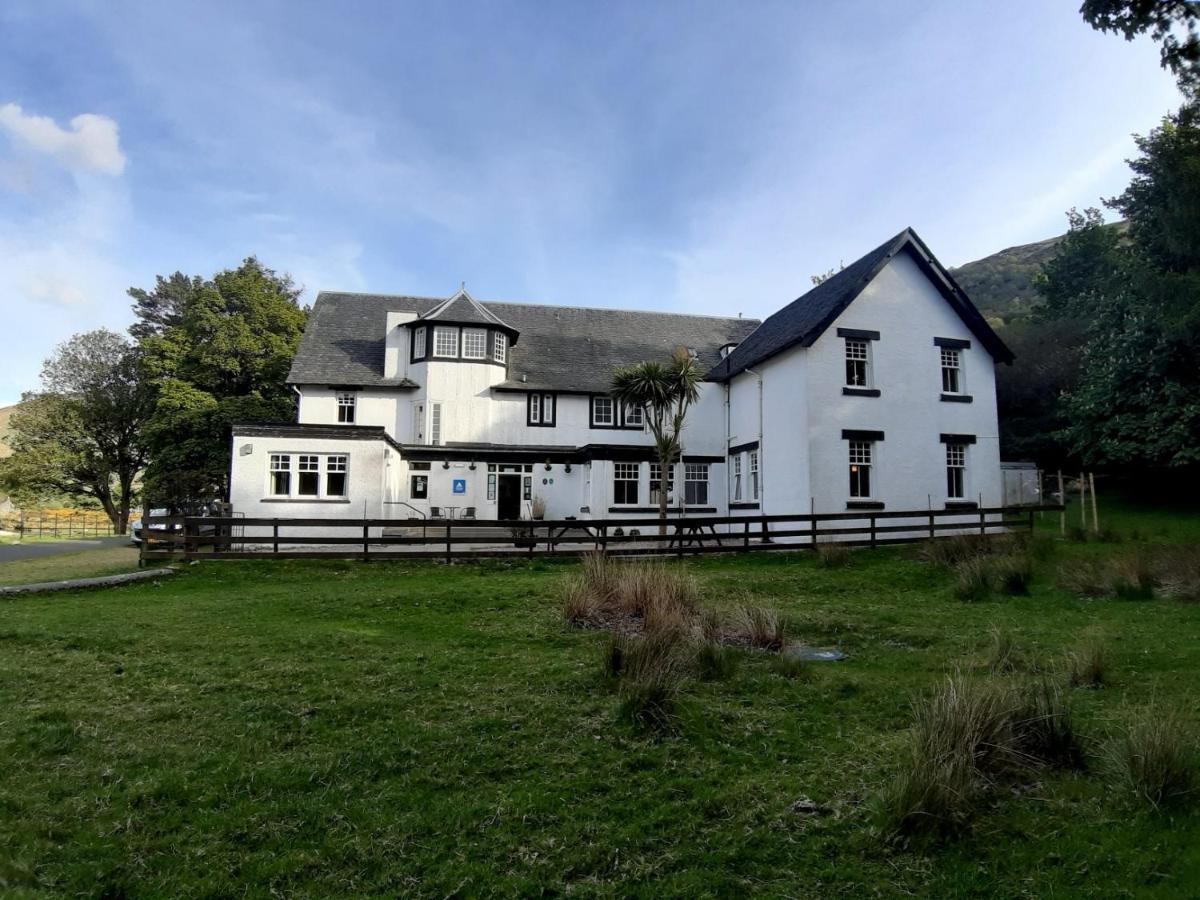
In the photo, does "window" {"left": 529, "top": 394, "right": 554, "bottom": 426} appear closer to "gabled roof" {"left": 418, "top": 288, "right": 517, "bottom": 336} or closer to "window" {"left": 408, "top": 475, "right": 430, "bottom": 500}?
"gabled roof" {"left": 418, "top": 288, "right": 517, "bottom": 336}

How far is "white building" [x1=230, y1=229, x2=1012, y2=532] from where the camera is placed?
23.2 metres

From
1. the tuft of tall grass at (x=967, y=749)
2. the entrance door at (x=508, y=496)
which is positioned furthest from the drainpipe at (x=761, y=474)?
the tuft of tall grass at (x=967, y=749)

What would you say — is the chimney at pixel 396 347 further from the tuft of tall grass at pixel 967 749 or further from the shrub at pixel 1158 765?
the shrub at pixel 1158 765

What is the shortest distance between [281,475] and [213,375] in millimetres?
17102

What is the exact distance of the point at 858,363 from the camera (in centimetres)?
2372

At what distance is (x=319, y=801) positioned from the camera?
455cm

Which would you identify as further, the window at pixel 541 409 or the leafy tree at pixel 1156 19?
the window at pixel 541 409

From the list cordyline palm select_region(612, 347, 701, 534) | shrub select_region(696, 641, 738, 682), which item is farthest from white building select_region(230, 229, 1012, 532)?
shrub select_region(696, 641, 738, 682)

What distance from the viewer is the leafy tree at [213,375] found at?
115 ft

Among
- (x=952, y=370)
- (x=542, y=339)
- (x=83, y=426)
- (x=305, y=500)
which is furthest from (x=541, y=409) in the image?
(x=83, y=426)

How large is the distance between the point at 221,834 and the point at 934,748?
4.38m

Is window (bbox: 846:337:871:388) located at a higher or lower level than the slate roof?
lower

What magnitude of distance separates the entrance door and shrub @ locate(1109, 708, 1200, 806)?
81.2 feet

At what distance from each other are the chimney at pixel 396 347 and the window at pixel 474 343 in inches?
104
